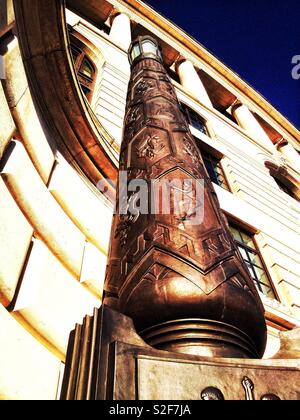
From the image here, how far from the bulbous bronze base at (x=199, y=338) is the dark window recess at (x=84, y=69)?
24.9 feet

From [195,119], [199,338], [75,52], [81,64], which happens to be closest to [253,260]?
[199,338]

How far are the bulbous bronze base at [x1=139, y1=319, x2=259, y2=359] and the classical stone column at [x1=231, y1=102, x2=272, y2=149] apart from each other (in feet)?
46.8

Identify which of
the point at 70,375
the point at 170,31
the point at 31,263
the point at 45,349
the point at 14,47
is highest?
the point at 170,31

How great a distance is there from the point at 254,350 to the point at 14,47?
3113mm

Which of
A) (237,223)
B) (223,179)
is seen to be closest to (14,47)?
(237,223)

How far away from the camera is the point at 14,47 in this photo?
3.00m

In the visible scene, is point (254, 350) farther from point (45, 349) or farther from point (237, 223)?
point (237, 223)

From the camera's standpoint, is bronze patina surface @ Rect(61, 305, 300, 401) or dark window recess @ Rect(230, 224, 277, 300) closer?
bronze patina surface @ Rect(61, 305, 300, 401)

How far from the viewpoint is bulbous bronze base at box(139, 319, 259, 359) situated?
1.20 m

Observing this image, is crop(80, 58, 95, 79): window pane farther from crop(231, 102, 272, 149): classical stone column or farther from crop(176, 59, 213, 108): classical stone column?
crop(231, 102, 272, 149): classical stone column

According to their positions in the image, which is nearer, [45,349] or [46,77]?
[45,349]

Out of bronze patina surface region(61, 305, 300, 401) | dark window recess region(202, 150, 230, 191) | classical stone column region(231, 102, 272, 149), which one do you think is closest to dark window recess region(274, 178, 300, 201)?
classical stone column region(231, 102, 272, 149)

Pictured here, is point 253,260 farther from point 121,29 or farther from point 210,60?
point 210,60

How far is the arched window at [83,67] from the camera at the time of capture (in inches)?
332
